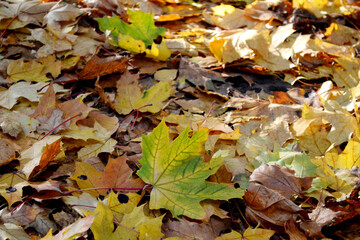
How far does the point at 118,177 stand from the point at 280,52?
1.42m

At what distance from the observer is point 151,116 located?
5.98 feet

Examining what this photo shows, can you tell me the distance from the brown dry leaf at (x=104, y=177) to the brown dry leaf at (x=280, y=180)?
0.48 m

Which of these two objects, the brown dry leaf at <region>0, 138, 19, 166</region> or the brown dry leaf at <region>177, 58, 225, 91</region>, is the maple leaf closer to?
the brown dry leaf at <region>0, 138, 19, 166</region>

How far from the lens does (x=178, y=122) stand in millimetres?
1720

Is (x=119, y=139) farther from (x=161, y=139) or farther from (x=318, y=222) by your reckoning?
(x=318, y=222)

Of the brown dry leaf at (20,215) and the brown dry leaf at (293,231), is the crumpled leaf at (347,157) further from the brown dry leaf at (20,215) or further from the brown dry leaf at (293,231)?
the brown dry leaf at (20,215)

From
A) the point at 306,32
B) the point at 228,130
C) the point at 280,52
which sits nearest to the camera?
the point at 228,130

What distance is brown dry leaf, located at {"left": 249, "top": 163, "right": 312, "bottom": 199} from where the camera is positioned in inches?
53.3

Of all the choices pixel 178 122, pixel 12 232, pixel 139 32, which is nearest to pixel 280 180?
pixel 178 122

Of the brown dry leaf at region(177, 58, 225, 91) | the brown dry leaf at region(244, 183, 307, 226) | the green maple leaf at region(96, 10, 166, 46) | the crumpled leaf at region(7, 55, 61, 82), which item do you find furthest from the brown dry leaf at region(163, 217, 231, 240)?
the green maple leaf at region(96, 10, 166, 46)

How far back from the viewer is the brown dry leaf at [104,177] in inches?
53.0

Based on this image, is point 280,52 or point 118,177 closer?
point 118,177

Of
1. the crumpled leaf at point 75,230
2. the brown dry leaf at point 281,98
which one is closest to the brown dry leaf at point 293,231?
the crumpled leaf at point 75,230

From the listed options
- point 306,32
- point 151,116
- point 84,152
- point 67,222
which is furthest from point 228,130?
point 306,32
